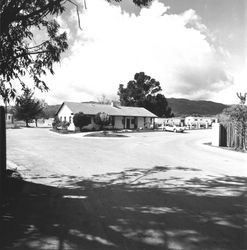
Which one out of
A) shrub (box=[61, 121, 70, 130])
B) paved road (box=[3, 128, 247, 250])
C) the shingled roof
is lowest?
paved road (box=[3, 128, 247, 250])

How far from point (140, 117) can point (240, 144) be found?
3742 centimetres

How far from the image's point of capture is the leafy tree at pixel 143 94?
75.2m

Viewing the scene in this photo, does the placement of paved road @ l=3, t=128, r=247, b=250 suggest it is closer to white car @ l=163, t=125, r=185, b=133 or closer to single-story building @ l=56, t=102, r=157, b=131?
single-story building @ l=56, t=102, r=157, b=131

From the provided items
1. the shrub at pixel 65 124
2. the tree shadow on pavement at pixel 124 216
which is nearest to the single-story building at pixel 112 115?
the shrub at pixel 65 124

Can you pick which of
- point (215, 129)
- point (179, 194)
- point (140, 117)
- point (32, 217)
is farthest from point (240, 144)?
point (140, 117)

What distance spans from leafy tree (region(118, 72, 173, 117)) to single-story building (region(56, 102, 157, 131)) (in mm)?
14810

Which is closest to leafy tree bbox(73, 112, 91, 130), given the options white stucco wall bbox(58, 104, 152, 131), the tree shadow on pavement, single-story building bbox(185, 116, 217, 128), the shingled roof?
white stucco wall bbox(58, 104, 152, 131)

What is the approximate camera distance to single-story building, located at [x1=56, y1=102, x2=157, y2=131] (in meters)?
46.7

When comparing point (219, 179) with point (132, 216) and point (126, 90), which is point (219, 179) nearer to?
point (132, 216)

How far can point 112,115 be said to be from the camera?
50.3m

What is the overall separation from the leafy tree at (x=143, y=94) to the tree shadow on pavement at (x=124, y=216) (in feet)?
220

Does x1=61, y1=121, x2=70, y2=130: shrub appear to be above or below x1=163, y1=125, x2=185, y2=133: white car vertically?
above

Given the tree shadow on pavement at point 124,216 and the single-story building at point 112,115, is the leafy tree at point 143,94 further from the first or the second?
the tree shadow on pavement at point 124,216

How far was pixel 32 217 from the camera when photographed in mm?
5355
